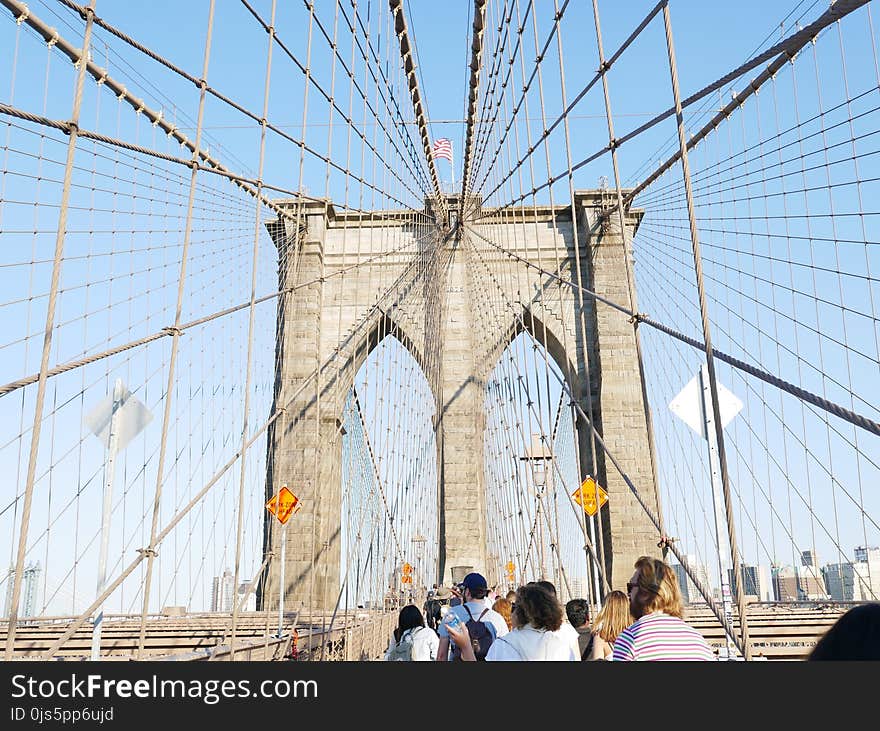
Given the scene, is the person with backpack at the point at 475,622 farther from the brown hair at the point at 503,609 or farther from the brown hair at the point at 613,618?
the brown hair at the point at 613,618

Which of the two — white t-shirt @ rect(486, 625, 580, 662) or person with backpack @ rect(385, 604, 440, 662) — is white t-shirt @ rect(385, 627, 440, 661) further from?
white t-shirt @ rect(486, 625, 580, 662)

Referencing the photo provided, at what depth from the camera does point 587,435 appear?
14.5m

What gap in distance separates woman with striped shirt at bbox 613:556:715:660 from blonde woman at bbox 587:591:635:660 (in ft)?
1.76

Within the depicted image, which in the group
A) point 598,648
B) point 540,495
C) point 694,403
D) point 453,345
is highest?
point 453,345

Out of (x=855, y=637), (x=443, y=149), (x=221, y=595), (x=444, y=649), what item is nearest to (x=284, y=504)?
(x=221, y=595)

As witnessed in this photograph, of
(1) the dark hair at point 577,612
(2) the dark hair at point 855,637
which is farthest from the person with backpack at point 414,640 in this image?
(2) the dark hair at point 855,637

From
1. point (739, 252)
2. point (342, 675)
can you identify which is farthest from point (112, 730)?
point (739, 252)

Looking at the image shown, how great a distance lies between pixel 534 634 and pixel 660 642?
45cm

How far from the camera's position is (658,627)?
77.2 inches

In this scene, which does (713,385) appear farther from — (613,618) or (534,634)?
(534,634)

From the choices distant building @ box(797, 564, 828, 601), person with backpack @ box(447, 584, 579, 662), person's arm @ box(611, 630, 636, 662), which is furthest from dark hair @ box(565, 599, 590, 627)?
distant building @ box(797, 564, 828, 601)

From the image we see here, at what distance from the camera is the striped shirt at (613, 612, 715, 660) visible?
6.32ft

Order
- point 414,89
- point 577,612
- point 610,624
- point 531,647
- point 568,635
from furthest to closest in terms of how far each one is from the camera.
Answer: point 414,89 → point 577,612 → point 610,624 → point 568,635 → point 531,647

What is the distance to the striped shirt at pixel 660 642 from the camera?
1928 millimetres
